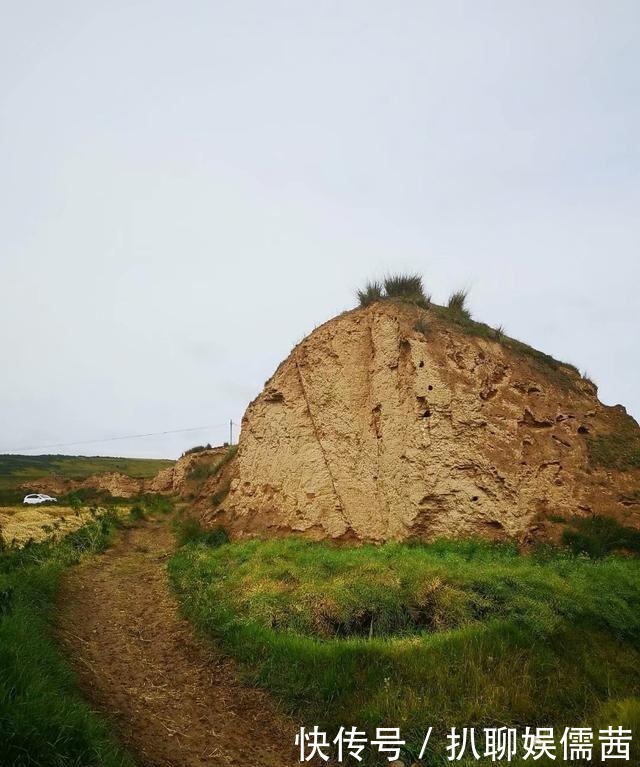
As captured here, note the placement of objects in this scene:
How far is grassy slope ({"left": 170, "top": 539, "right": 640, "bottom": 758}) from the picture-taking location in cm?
685

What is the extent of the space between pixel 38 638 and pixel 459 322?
1300cm

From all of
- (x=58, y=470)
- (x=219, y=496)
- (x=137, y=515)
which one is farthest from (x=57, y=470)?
(x=219, y=496)

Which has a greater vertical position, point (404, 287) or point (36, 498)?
point (404, 287)

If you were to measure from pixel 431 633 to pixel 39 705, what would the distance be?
5429mm

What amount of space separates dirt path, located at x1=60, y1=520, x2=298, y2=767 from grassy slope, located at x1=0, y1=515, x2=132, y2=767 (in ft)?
1.64

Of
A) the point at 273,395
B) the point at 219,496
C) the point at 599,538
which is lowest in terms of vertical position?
the point at 219,496

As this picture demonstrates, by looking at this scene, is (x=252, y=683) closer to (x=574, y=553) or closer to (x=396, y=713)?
(x=396, y=713)

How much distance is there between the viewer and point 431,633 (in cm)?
842

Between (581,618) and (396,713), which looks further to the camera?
(581,618)

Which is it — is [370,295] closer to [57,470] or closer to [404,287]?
[404,287]

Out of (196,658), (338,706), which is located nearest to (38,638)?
(196,658)

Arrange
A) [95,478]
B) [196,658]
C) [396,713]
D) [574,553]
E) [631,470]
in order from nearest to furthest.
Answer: [396,713], [196,658], [574,553], [631,470], [95,478]

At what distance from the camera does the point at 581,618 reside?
28.4 ft

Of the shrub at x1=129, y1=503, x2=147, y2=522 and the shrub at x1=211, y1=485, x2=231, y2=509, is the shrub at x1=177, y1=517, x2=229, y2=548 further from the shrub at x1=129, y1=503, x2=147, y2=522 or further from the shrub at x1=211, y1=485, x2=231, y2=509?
the shrub at x1=129, y1=503, x2=147, y2=522
